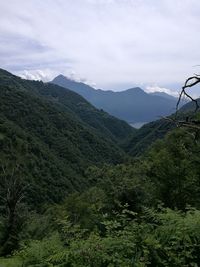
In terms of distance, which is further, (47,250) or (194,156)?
(194,156)

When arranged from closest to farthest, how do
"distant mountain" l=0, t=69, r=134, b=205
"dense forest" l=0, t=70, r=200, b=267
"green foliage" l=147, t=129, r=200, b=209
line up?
"dense forest" l=0, t=70, r=200, b=267 → "green foliage" l=147, t=129, r=200, b=209 → "distant mountain" l=0, t=69, r=134, b=205

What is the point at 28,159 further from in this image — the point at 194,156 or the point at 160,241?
the point at 160,241

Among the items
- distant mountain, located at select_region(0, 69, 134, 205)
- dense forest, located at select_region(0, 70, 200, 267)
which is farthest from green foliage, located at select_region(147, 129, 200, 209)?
distant mountain, located at select_region(0, 69, 134, 205)

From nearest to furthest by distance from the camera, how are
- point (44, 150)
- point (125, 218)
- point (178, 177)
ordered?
point (125, 218)
point (178, 177)
point (44, 150)

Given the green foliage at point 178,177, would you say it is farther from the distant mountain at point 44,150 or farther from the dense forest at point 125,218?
the distant mountain at point 44,150

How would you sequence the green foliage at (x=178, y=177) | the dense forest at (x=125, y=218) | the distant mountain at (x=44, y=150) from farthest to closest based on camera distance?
1. the distant mountain at (x=44, y=150)
2. the green foliage at (x=178, y=177)
3. the dense forest at (x=125, y=218)

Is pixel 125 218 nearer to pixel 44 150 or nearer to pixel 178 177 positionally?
pixel 178 177

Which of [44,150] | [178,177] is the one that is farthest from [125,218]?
[44,150]

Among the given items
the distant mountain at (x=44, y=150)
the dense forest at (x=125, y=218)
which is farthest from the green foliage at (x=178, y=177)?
the distant mountain at (x=44, y=150)

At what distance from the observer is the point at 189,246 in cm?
534

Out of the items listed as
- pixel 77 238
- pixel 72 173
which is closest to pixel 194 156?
pixel 77 238

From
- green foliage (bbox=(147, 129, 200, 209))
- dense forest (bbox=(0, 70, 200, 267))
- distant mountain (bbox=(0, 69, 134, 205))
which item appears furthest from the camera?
distant mountain (bbox=(0, 69, 134, 205))

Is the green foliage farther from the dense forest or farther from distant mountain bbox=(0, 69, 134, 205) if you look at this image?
distant mountain bbox=(0, 69, 134, 205)

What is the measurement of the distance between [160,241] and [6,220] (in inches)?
811
